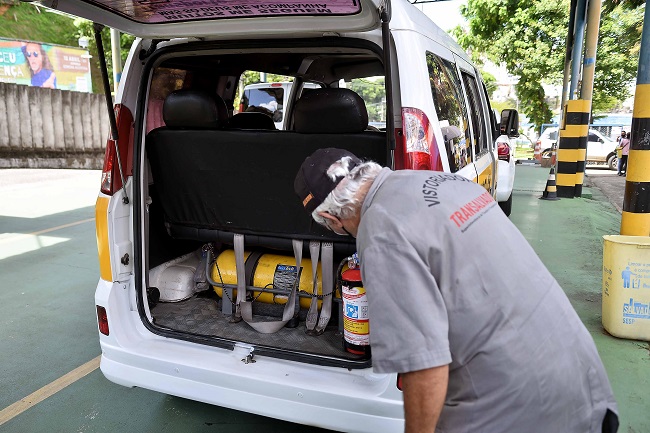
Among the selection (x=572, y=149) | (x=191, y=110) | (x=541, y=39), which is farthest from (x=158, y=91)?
(x=541, y=39)

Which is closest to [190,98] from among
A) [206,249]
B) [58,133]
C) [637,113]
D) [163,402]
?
[206,249]

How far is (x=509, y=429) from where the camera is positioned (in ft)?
4.48

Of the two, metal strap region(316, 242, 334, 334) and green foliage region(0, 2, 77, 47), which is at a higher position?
green foliage region(0, 2, 77, 47)

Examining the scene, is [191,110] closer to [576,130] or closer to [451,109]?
[451,109]

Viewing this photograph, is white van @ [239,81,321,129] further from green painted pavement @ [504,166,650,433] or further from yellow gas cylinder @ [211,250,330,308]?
yellow gas cylinder @ [211,250,330,308]

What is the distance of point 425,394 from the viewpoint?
49.5 inches

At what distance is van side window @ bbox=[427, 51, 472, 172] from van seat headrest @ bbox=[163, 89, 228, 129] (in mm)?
1158

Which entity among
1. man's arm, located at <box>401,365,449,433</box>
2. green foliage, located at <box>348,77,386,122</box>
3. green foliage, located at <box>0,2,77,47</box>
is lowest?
man's arm, located at <box>401,365,449,433</box>

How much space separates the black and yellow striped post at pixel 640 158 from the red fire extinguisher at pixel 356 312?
10.2ft

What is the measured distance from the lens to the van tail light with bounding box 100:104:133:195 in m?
2.54

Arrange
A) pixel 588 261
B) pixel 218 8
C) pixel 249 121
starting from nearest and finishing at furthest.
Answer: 1. pixel 218 8
2. pixel 249 121
3. pixel 588 261

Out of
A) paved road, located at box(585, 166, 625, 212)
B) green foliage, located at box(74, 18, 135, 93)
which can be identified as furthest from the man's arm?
green foliage, located at box(74, 18, 135, 93)

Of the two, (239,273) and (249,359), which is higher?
(239,273)

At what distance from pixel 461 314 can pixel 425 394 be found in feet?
0.71
